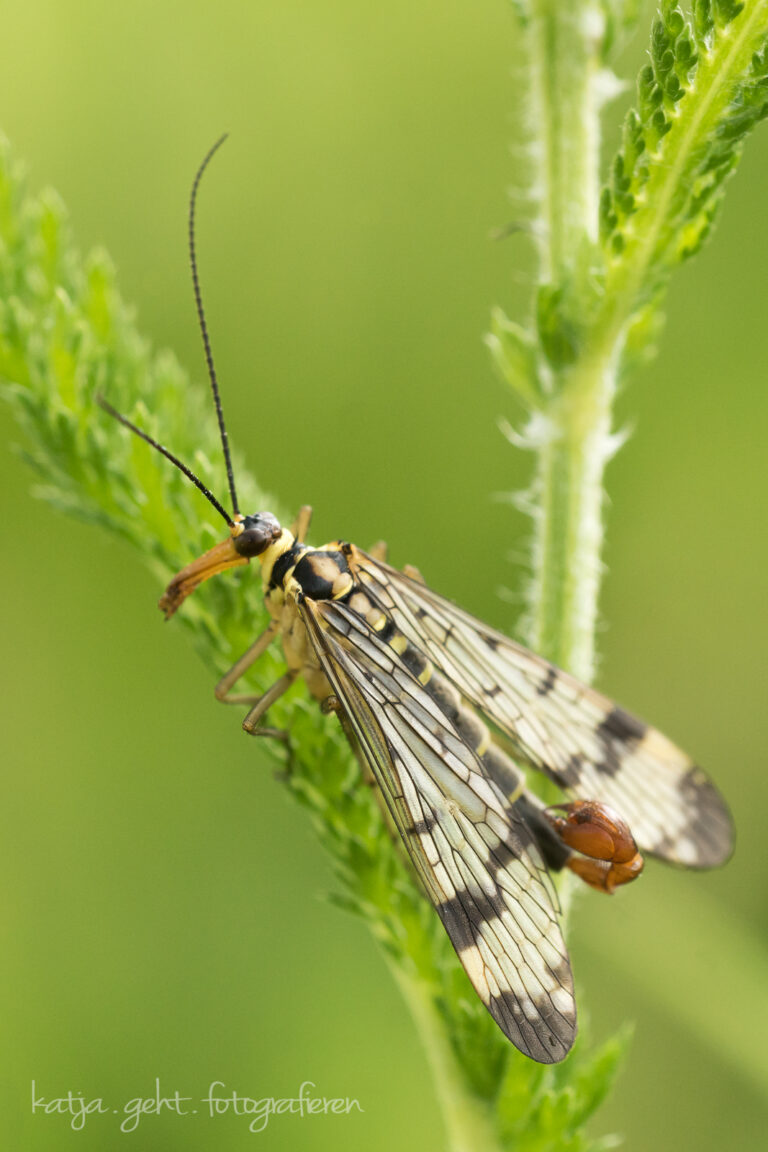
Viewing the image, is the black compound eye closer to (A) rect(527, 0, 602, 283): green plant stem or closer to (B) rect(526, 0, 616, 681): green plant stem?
(B) rect(526, 0, 616, 681): green plant stem

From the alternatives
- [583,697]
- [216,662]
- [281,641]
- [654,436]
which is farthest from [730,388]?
[216,662]

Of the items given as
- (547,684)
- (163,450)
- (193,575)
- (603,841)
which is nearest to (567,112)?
(163,450)

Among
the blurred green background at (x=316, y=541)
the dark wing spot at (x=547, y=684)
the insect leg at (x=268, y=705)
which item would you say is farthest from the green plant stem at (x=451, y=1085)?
the blurred green background at (x=316, y=541)

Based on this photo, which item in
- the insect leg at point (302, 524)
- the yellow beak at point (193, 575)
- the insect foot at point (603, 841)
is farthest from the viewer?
the insect leg at point (302, 524)

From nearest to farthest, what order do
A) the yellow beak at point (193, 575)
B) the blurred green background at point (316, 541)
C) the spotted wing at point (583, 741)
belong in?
the yellow beak at point (193, 575) → the spotted wing at point (583, 741) → the blurred green background at point (316, 541)

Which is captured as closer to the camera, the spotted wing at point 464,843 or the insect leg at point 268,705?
the spotted wing at point 464,843

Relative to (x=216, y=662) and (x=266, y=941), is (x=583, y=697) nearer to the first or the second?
(x=216, y=662)

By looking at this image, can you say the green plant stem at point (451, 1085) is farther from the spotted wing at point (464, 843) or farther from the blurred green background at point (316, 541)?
the blurred green background at point (316, 541)

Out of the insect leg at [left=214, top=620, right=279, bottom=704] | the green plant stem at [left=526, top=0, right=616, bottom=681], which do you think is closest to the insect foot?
the green plant stem at [left=526, top=0, right=616, bottom=681]
